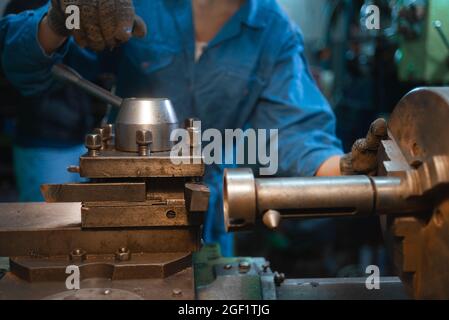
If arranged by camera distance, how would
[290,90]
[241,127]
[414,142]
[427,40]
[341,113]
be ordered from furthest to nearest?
[341,113], [427,40], [241,127], [290,90], [414,142]

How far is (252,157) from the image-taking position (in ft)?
4.97

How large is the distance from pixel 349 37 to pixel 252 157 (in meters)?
1.75

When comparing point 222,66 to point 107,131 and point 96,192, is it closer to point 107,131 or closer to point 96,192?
point 107,131

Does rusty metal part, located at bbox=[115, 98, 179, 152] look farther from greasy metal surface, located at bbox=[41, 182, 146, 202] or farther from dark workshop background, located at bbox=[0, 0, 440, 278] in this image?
dark workshop background, located at bbox=[0, 0, 440, 278]

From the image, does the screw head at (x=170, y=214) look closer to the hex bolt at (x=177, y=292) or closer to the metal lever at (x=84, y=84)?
the hex bolt at (x=177, y=292)

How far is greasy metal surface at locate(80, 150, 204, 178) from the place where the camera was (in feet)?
2.54

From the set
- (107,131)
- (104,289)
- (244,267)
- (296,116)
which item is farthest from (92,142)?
(296,116)

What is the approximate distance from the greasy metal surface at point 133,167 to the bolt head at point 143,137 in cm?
4

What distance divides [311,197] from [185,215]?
239 mm

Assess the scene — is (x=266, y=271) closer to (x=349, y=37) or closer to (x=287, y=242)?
(x=287, y=242)

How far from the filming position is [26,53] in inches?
46.6

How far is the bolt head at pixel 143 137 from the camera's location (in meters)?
0.80
